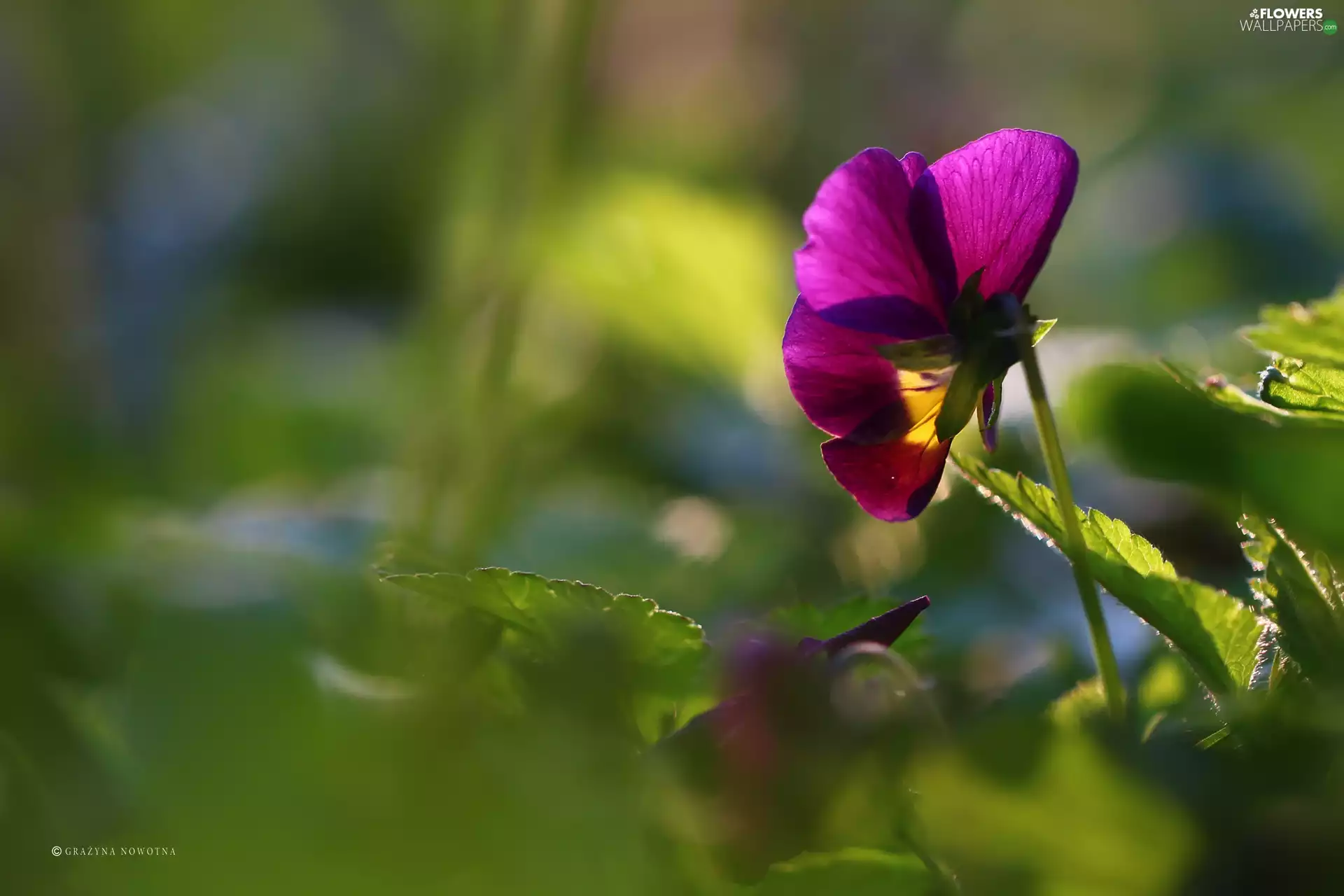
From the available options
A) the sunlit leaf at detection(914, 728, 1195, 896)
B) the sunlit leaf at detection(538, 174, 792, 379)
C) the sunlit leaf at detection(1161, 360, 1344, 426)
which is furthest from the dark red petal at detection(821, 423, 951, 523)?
the sunlit leaf at detection(538, 174, 792, 379)

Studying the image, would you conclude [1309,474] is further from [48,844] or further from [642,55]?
[642,55]

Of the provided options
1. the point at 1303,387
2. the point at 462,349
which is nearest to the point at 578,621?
the point at 1303,387

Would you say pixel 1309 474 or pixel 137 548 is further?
pixel 137 548

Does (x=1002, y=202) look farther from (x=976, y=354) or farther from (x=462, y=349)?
(x=462, y=349)

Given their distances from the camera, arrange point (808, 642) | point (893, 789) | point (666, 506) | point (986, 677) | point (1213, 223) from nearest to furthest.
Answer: point (893, 789), point (808, 642), point (986, 677), point (666, 506), point (1213, 223)

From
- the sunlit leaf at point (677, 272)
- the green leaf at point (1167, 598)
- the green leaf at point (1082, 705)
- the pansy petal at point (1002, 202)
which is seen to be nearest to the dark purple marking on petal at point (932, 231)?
the pansy petal at point (1002, 202)

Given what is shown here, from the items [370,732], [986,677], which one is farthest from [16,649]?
[986,677]

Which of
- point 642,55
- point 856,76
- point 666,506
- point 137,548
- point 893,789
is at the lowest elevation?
point 893,789
